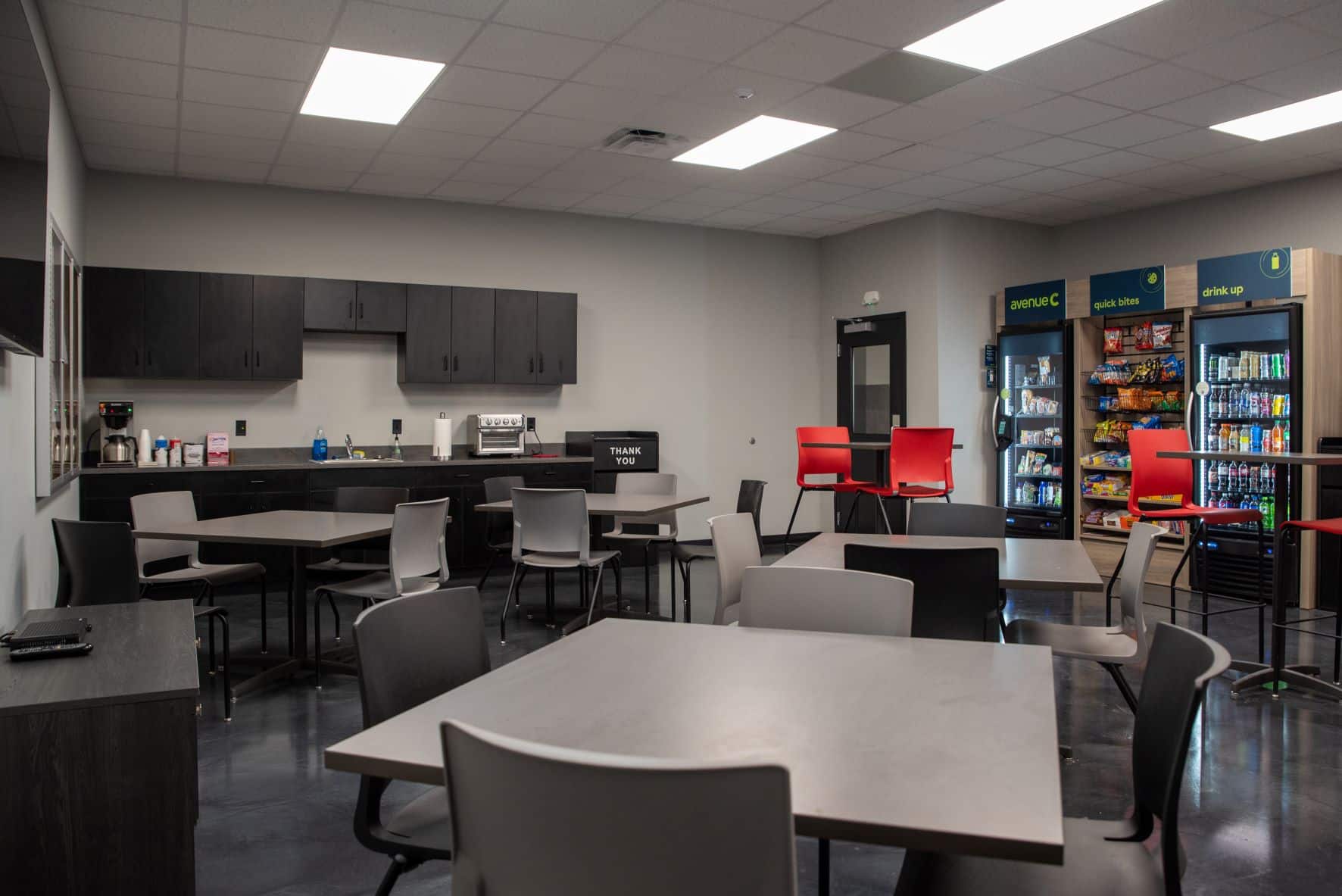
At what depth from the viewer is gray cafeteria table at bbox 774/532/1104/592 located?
9.87 ft

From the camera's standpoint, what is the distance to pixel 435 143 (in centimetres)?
608

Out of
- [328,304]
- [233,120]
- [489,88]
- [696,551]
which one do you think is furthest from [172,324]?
[696,551]

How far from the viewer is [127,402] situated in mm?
6465

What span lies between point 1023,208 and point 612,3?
5.12 meters

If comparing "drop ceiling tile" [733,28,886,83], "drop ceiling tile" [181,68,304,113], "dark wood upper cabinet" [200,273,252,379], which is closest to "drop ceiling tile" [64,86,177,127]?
"drop ceiling tile" [181,68,304,113]

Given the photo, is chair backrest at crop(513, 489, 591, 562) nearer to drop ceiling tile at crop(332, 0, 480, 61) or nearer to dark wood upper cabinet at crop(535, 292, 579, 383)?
drop ceiling tile at crop(332, 0, 480, 61)

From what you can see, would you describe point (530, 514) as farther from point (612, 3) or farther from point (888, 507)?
point (888, 507)

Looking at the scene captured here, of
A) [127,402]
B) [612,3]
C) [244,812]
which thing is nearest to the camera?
[244,812]

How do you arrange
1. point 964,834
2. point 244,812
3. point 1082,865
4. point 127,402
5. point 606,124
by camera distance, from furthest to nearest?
point 127,402 < point 606,124 < point 244,812 < point 1082,865 < point 964,834

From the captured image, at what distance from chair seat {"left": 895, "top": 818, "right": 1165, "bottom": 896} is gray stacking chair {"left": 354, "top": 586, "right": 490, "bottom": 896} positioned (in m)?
0.87

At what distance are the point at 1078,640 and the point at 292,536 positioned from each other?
3.20 meters

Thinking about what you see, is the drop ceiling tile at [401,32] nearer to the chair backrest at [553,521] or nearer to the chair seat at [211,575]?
the chair backrest at [553,521]

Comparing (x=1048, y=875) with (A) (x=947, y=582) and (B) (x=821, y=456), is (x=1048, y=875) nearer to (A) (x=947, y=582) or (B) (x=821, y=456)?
(A) (x=947, y=582)

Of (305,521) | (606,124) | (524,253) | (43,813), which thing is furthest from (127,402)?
(43,813)
